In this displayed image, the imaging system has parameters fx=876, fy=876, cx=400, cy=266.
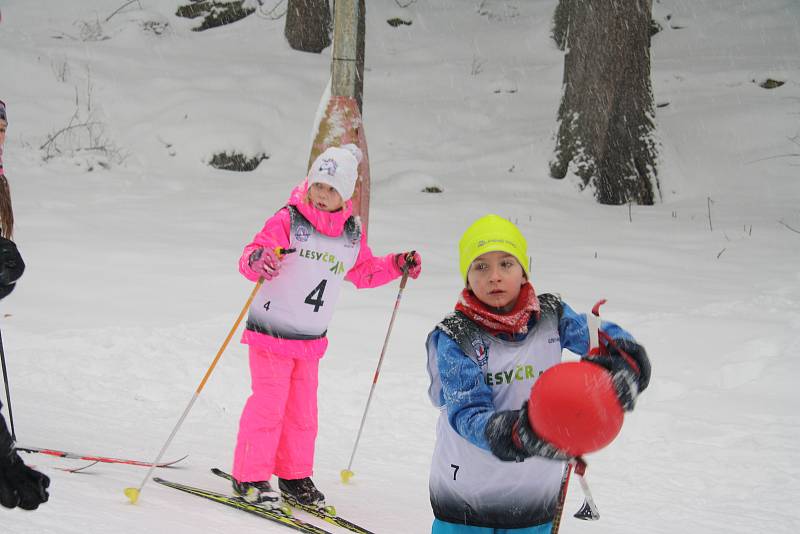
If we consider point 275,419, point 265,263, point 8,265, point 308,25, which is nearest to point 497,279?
point 8,265

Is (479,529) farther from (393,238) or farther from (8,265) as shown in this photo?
(393,238)

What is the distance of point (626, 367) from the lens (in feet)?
7.74

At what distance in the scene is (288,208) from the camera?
4.54 meters

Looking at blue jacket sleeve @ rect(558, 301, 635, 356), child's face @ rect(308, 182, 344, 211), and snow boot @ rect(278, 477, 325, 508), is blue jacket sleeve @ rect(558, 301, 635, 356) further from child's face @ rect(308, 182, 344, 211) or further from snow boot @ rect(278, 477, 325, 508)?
snow boot @ rect(278, 477, 325, 508)

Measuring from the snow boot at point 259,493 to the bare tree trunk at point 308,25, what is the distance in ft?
46.4

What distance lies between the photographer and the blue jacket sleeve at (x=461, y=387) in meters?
2.60

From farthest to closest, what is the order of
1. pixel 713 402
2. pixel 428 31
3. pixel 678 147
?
1. pixel 428 31
2. pixel 678 147
3. pixel 713 402

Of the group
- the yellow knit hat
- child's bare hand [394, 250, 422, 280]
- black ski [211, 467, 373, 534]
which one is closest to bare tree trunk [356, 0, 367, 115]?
child's bare hand [394, 250, 422, 280]

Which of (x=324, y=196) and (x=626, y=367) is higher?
(x=626, y=367)

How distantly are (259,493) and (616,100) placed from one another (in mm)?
8876

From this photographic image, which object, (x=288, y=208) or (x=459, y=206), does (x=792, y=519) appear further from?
(x=459, y=206)

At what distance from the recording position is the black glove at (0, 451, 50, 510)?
1.83 m

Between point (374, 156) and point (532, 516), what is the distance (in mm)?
11777

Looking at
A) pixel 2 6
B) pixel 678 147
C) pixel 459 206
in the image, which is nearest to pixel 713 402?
pixel 459 206
